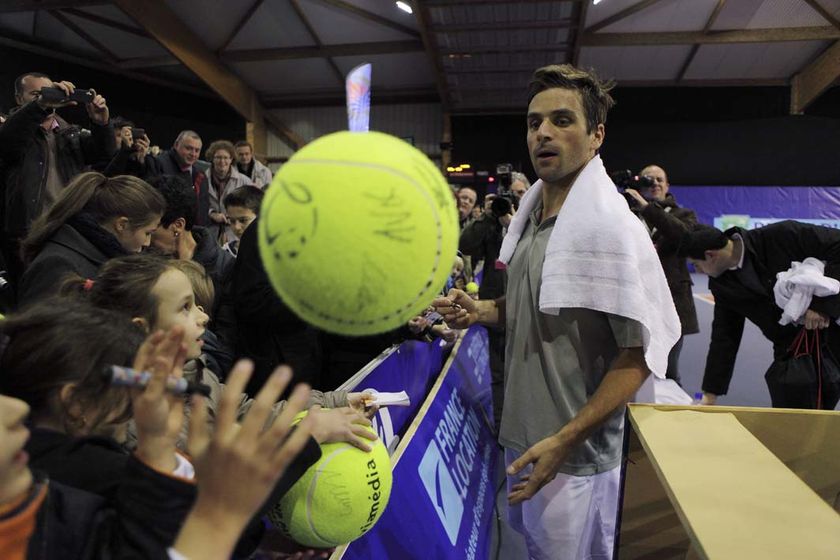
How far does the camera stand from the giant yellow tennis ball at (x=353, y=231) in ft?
2.21

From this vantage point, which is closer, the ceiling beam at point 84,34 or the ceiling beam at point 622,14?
the ceiling beam at point 84,34

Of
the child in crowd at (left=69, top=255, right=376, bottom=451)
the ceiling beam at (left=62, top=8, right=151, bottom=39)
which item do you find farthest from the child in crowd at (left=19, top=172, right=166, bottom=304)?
the ceiling beam at (left=62, top=8, right=151, bottom=39)

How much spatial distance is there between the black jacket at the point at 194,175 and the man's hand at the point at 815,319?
3667 millimetres

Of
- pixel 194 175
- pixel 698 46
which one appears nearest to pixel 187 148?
pixel 194 175

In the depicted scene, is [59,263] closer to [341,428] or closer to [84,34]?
[341,428]

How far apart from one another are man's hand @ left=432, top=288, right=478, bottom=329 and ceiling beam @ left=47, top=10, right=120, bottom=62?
11.3 metres

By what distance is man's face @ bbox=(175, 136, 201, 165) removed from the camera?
3844 mm

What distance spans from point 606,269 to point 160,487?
3.63ft

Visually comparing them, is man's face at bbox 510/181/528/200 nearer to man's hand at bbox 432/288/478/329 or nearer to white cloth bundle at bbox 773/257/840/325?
white cloth bundle at bbox 773/257/840/325

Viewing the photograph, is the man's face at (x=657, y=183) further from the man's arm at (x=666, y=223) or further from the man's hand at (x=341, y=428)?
the man's hand at (x=341, y=428)

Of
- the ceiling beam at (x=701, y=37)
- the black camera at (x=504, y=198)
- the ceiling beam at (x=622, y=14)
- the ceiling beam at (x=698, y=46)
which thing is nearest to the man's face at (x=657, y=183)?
A: the black camera at (x=504, y=198)

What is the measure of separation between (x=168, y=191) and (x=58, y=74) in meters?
10.4

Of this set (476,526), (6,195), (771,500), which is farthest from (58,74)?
(771,500)

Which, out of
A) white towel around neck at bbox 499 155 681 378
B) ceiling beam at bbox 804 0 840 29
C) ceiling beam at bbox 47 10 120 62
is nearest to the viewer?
white towel around neck at bbox 499 155 681 378
